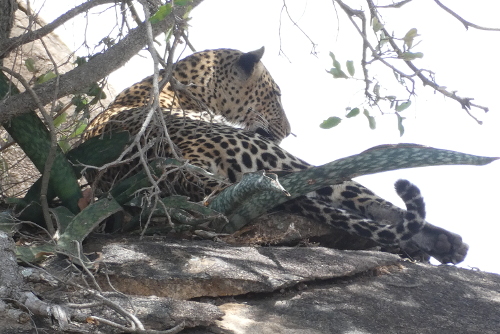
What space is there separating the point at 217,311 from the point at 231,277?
40cm

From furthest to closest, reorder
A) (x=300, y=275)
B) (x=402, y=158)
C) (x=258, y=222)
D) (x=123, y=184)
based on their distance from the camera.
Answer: (x=258, y=222)
(x=123, y=184)
(x=402, y=158)
(x=300, y=275)

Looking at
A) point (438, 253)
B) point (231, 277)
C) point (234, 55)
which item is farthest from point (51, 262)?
point (234, 55)

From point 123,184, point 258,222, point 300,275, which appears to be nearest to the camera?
point 300,275

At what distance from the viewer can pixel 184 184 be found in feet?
16.0

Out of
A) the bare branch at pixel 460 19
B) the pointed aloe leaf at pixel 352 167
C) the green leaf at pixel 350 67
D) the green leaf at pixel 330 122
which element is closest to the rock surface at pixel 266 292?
the pointed aloe leaf at pixel 352 167

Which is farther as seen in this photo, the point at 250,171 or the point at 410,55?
the point at 250,171

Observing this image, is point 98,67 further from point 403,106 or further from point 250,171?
point 403,106

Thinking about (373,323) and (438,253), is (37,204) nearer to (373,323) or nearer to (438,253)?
(373,323)

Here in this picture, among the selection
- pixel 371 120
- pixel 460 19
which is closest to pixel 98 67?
pixel 371 120

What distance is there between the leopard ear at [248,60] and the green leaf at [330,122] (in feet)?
9.53

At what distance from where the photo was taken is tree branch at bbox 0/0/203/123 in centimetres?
423

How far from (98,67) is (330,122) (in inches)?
59.4

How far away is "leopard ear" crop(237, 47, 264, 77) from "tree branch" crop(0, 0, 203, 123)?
9.09ft

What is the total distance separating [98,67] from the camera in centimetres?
429
